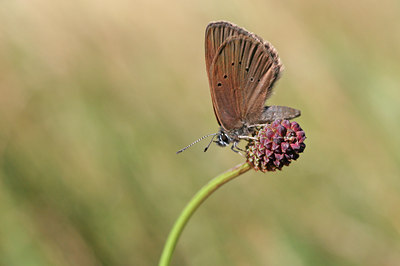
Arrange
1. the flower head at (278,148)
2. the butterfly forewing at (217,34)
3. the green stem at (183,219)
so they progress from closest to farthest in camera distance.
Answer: the green stem at (183,219) < the flower head at (278,148) < the butterfly forewing at (217,34)

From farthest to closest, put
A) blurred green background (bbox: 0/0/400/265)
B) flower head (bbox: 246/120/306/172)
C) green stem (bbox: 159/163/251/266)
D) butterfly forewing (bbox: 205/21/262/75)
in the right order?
blurred green background (bbox: 0/0/400/265)
butterfly forewing (bbox: 205/21/262/75)
flower head (bbox: 246/120/306/172)
green stem (bbox: 159/163/251/266)

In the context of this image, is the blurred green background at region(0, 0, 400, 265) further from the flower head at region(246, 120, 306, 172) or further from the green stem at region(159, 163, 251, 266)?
the flower head at region(246, 120, 306, 172)

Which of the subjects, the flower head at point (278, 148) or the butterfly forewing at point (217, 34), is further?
the butterfly forewing at point (217, 34)

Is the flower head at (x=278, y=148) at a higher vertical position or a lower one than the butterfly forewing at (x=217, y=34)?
lower

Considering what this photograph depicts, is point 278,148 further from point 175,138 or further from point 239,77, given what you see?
point 175,138

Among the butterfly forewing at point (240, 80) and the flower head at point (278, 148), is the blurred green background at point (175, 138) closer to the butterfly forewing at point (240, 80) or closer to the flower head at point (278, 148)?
the butterfly forewing at point (240, 80)

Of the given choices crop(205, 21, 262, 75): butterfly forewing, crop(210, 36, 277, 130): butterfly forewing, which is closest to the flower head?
crop(210, 36, 277, 130): butterfly forewing

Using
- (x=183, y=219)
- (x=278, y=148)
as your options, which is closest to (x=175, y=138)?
(x=278, y=148)

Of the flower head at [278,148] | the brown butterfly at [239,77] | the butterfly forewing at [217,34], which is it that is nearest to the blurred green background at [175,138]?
the brown butterfly at [239,77]
